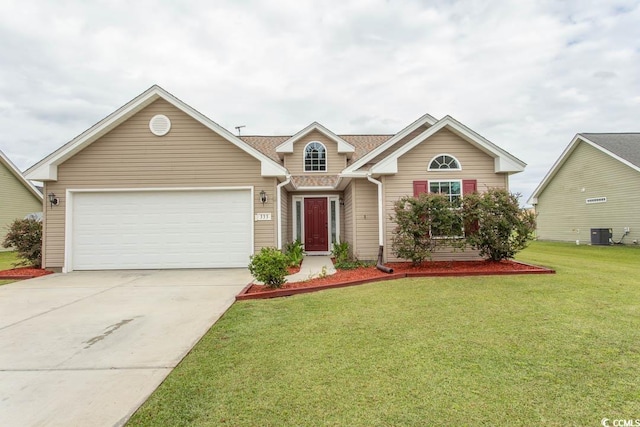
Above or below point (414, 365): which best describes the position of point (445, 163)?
above

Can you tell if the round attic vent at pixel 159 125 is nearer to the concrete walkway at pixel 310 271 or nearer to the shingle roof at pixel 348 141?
the shingle roof at pixel 348 141

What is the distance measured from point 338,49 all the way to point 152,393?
42.2 ft

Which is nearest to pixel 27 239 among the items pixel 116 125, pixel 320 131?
pixel 116 125

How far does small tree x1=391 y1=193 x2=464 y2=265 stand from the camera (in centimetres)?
831

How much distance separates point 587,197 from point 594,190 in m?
0.66

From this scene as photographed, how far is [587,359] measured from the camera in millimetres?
3238

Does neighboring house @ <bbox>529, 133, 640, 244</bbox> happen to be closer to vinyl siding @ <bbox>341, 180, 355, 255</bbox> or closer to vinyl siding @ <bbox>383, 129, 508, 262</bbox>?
vinyl siding @ <bbox>383, 129, 508, 262</bbox>

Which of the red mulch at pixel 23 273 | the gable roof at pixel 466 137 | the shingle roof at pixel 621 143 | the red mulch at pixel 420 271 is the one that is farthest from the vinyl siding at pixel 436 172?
the shingle roof at pixel 621 143

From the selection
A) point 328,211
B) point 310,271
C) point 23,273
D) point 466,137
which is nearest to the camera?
point 310,271

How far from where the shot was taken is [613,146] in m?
16.4

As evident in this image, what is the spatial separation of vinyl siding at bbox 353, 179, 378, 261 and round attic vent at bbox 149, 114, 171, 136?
6.20 m

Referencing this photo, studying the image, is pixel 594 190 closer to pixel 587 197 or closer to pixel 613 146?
pixel 587 197

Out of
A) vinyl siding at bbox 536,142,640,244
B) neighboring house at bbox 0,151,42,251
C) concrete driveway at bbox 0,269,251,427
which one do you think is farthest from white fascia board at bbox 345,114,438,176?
neighboring house at bbox 0,151,42,251

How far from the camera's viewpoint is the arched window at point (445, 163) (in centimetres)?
982
